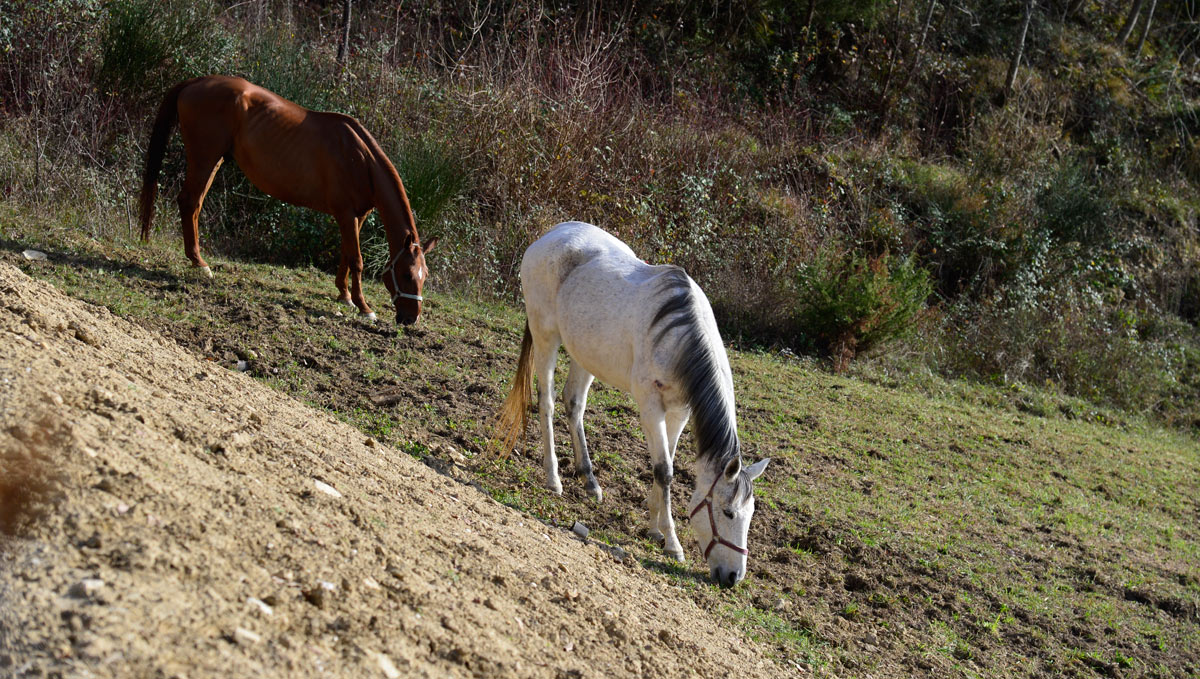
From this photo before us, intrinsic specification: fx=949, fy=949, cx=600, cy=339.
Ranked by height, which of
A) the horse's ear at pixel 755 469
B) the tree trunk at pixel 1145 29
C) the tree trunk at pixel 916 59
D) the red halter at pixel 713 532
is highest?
the tree trunk at pixel 1145 29

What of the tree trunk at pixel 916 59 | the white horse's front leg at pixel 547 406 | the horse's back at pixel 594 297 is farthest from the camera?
the tree trunk at pixel 916 59

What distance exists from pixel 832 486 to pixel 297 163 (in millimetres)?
4873

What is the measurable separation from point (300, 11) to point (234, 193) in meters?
5.37

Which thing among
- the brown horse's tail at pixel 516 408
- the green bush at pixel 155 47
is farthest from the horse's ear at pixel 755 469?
the green bush at pixel 155 47

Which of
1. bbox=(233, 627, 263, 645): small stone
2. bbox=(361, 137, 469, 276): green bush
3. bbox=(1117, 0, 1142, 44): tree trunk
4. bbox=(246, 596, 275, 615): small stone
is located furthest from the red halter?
bbox=(1117, 0, 1142, 44): tree trunk

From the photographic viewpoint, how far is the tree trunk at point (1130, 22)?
20391 millimetres

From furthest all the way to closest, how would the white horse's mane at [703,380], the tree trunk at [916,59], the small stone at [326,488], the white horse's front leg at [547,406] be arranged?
the tree trunk at [916,59] → the white horse's front leg at [547,406] → the white horse's mane at [703,380] → the small stone at [326,488]

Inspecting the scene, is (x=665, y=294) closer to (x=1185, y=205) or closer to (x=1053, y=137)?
(x=1053, y=137)

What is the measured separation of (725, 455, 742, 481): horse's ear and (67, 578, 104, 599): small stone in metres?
2.83

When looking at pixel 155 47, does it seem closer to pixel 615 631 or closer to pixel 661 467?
pixel 661 467

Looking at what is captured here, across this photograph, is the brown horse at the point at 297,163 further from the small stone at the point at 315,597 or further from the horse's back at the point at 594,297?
the small stone at the point at 315,597

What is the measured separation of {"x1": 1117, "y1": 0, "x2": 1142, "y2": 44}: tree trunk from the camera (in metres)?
20.4

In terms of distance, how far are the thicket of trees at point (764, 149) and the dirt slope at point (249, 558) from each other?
5.26 meters

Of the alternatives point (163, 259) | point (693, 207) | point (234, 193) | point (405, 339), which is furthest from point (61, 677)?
point (693, 207)
